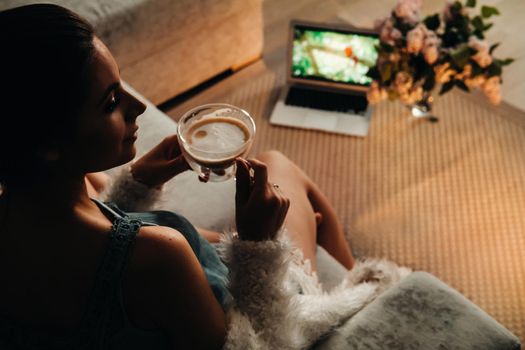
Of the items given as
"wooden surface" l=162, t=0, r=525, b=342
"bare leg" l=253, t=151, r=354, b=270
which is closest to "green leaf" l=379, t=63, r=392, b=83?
"wooden surface" l=162, t=0, r=525, b=342

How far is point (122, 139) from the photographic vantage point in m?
0.82

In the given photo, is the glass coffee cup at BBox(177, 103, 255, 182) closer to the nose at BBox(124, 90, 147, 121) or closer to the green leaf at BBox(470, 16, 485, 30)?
the nose at BBox(124, 90, 147, 121)

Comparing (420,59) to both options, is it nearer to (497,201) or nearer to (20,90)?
(497,201)

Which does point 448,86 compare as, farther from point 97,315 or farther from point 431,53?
point 97,315

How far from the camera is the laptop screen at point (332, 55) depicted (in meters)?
2.26

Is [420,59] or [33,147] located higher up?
[33,147]

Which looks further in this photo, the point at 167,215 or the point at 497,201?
the point at 497,201

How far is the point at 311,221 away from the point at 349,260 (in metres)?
0.25

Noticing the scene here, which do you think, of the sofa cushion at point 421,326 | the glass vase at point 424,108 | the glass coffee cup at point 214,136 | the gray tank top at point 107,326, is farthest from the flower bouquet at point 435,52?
the gray tank top at point 107,326

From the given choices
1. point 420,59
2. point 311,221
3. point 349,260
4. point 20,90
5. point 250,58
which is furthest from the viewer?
point 250,58

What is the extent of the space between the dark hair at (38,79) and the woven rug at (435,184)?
1496mm

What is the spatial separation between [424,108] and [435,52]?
0.46m

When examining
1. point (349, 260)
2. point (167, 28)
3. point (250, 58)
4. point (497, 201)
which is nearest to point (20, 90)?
point (349, 260)

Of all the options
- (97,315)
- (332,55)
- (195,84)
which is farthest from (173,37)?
(97,315)
